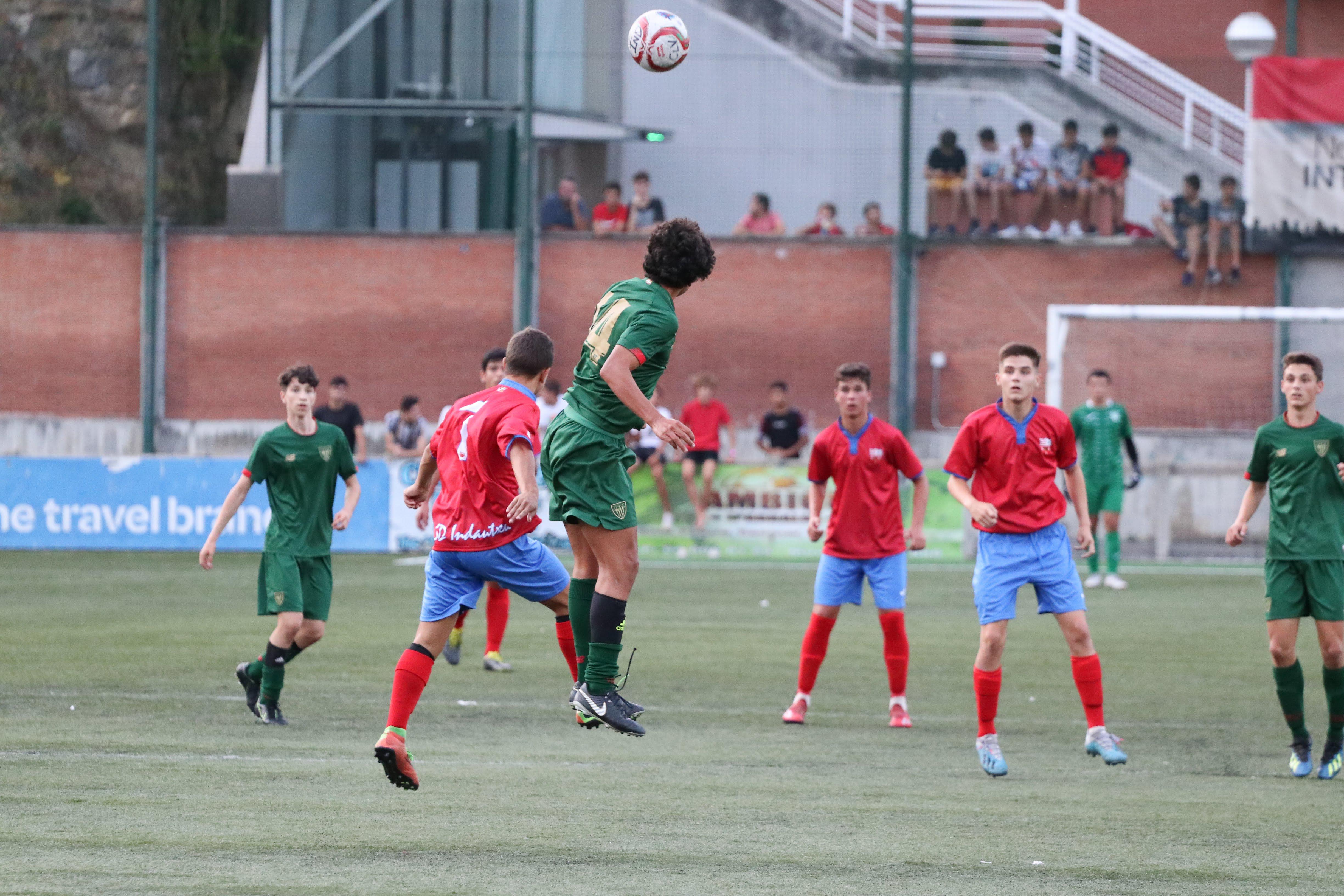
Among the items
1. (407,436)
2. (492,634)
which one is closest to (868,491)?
(492,634)

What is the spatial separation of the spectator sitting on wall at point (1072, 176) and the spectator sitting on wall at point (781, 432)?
214 inches

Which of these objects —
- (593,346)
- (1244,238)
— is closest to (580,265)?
(1244,238)

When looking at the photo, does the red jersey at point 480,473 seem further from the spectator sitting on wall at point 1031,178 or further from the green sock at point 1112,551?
the spectator sitting on wall at point 1031,178

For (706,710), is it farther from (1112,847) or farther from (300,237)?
(300,237)

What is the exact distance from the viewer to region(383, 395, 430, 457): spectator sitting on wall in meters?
22.4

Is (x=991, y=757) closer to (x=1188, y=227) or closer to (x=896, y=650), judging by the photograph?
(x=896, y=650)

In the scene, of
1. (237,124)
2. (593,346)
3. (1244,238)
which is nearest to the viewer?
(593,346)

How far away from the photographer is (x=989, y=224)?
25.4 m

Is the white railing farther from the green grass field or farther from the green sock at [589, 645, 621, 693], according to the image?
the green sock at [589, 645, 621, 693]

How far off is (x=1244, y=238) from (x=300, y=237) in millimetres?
13642

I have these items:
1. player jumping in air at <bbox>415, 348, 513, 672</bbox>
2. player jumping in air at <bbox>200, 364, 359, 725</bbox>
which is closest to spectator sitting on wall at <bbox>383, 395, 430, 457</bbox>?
player jumping in air at <bbox>415, 348, 513, 672</bbox>

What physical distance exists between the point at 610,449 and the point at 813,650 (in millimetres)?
4234

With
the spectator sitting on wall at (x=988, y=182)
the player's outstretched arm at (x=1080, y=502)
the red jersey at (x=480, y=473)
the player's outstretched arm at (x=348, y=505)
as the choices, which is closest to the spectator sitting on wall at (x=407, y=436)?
the spectator sitting on wall at (x=988, y=182)

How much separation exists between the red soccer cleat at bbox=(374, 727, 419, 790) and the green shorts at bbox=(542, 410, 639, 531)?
1094 millimetres
